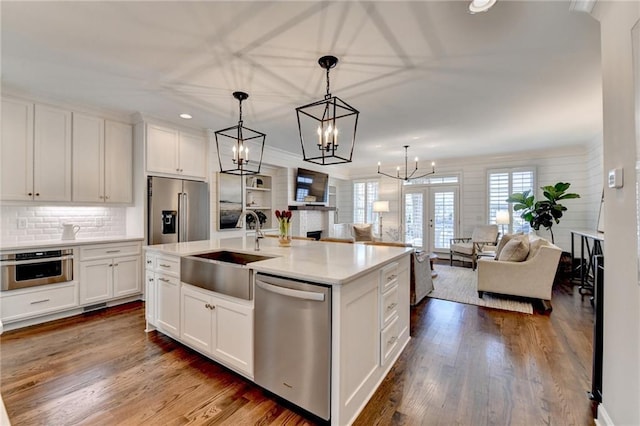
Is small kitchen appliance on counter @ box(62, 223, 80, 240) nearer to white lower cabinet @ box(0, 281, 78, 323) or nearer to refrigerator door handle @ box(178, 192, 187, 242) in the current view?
white lower cabinet @ box(0, 281, 78, 323)

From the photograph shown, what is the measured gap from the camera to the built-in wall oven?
2.93 metres

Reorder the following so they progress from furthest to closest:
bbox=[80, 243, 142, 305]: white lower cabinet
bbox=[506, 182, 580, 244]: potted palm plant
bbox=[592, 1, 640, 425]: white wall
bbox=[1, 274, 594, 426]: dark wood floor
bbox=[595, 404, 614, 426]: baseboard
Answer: bbox=[506, 182, 580, 244]: potted palm plant → bbox=[80, 243, 142, 305]: white lower cabinet → bbox=[1, 274, 594, 426]: dark wood floor → bbox=[595, 404, 614, 426]: baseboard → bbox=[592, 1, 640, 425]: white wall

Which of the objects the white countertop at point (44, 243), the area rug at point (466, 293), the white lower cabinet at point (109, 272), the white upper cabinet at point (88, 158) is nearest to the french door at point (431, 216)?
the area rug at point (466, 293)

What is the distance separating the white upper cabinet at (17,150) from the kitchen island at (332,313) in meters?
1.76

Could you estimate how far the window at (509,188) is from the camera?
20.4ft

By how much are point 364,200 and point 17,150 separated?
7.18m

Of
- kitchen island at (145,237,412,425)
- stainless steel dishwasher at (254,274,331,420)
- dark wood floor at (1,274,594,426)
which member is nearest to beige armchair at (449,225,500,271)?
dark wood floor at (1,274,594,426)

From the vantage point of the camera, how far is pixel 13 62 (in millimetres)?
2535

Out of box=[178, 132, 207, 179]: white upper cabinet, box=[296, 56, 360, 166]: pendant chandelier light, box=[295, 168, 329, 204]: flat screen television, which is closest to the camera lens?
box=[296, 56, 360, 166]: pendant chandelier light

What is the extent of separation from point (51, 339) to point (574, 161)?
29.1ft

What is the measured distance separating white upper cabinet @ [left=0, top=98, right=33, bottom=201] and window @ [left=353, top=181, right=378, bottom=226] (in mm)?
7012

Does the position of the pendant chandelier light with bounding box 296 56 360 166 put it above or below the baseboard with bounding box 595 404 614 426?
above

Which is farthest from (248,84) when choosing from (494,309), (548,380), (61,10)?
(494,309)

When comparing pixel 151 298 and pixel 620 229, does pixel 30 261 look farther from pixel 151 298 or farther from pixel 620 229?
pixel 620 229
